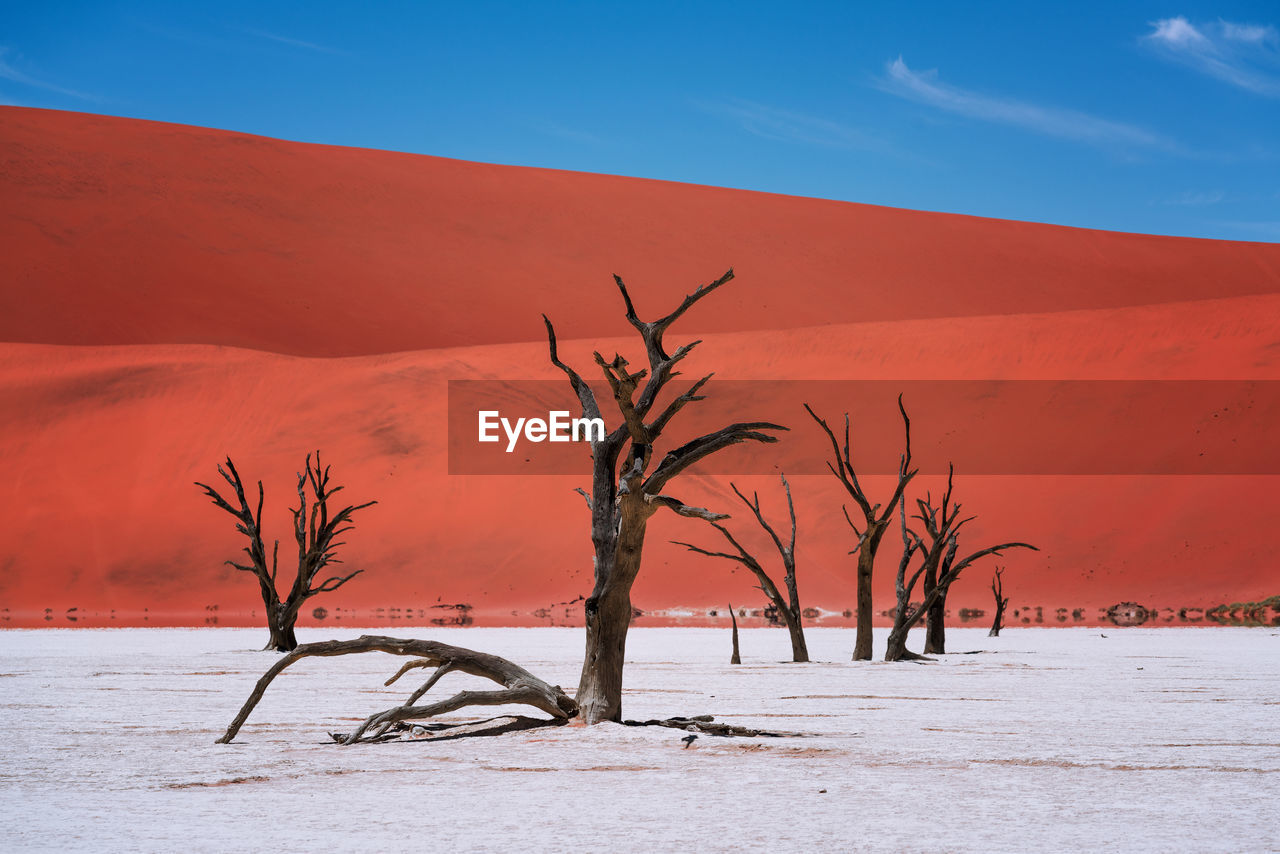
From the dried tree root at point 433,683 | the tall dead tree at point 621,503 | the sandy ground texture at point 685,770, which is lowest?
the sandy ground texture at point 685,770

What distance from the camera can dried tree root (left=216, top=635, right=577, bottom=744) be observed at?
24.7 ft

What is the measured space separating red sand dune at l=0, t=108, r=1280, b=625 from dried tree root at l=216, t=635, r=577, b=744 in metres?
23.8

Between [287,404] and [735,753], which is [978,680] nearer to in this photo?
[735,753]

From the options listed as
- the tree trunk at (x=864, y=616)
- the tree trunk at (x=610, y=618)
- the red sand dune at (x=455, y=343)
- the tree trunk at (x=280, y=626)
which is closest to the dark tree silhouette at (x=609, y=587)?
the tree trunk at (x=610, y=618)

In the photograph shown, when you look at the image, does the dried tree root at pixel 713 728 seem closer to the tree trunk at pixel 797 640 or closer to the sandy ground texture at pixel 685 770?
the sandy ground texture at pixel 685 770

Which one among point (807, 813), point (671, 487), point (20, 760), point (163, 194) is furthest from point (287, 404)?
point (807, 813)

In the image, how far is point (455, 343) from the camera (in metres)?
54.2

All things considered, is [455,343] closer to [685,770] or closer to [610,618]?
[610,618]

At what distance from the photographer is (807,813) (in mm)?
5586

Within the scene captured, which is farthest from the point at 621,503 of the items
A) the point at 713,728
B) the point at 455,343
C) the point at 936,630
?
the point at 455,343

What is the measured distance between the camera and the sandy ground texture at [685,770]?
5121 millimetres

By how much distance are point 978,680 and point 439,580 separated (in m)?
24.8

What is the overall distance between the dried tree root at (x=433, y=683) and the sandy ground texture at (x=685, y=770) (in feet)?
0.69

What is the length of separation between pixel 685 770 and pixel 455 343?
158 ft
